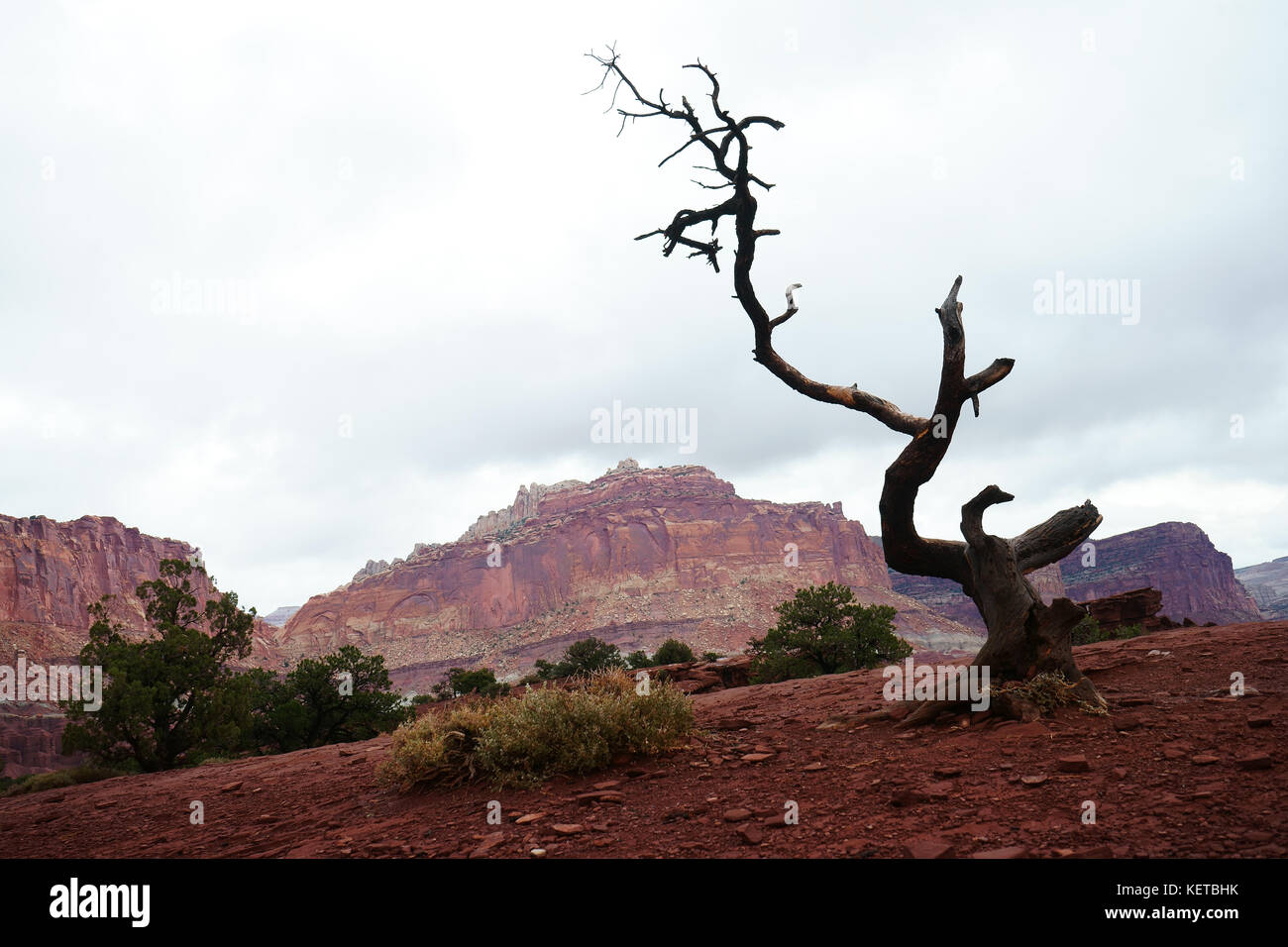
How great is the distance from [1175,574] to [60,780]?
16960 centimetres

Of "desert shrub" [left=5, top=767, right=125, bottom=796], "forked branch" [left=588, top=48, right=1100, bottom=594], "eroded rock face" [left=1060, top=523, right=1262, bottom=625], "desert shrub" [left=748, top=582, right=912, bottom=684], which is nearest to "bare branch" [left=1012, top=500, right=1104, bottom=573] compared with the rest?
"forked branch" [left=588, top=48, right=1100, bottom=594]

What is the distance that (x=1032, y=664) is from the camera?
712cm

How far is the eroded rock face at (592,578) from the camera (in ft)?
389

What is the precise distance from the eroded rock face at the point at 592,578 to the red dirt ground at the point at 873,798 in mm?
104230

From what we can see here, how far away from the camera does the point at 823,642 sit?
25.1 metres

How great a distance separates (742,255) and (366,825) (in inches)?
292

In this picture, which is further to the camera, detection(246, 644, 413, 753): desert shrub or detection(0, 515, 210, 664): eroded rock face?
detection(0, 515, 210, 664): eroded rock face

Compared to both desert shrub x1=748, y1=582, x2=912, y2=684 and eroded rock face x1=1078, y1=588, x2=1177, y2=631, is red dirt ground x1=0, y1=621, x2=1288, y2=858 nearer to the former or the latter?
desert shrub x1=748, y1=582, x2=912, y2=684

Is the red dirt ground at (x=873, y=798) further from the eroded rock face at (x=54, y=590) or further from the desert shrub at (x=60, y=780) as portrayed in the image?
the eroded rock face at (x=54, y=590)

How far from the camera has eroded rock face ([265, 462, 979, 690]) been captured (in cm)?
11862

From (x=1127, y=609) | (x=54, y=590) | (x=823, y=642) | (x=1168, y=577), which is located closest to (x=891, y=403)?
(x=823, y=642)

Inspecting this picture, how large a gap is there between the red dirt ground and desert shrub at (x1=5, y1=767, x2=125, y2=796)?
7.79m
